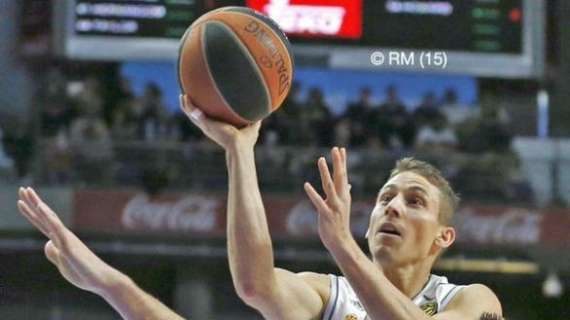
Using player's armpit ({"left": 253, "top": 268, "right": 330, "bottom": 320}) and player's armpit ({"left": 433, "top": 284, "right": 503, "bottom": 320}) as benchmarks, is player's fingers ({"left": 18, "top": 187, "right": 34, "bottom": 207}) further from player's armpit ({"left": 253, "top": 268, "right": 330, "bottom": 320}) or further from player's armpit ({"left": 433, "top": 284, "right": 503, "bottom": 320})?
player's armpit ({"left": 433, "top": 284, "right": 503, "bottom": 320})

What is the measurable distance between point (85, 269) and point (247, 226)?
1.34 feet

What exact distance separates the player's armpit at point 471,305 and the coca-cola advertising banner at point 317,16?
1.56 metres

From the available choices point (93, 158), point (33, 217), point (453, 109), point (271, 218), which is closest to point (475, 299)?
point (33, 217)

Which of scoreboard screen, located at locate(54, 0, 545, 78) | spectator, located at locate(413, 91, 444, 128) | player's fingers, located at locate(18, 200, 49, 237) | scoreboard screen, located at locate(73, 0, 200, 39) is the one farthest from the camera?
spectator, located at locate(413, 91, 444, 128)

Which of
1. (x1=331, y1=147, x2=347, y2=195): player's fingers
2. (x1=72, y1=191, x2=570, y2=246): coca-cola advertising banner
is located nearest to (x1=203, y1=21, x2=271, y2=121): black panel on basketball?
(x1=331, y1=147, x2=347, y2=195): player's fingers

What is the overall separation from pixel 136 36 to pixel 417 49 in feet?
4.84

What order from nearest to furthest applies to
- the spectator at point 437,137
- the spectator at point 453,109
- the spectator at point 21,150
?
the spectator at point 21,150, the spectator at point 437,137, the spectator at point 453,109

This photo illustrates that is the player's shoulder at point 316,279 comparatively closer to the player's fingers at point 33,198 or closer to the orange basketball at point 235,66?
the orange basketball at point 235,66

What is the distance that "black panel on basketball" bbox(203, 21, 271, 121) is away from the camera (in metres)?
2.70

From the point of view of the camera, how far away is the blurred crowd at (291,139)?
349 inches

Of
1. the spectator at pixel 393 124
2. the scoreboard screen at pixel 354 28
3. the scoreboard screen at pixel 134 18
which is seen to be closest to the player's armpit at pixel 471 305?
the scoreboard screen at pixel 354 28

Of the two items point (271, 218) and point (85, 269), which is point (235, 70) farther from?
point (271, 218)

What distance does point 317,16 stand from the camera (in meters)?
4.42

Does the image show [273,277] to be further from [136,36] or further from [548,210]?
[548,210]
